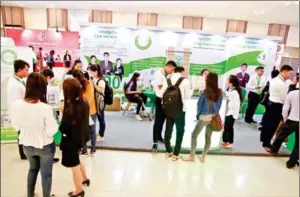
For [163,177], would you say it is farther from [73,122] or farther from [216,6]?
[216,6]

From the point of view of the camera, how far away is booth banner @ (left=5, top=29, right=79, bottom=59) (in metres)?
8.38

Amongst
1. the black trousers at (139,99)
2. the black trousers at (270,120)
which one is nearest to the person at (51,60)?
the black trousers at (139,99)

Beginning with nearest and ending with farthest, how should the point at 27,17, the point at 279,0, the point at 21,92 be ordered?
the point at 21,92 → the point at 279,0 → the point at 27,17

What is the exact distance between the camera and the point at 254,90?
5512mm

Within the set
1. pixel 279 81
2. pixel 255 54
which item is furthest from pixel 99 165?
pixel 255 54

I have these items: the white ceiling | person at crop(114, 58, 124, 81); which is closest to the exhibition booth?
person at crop(114, 58, 124, 81)

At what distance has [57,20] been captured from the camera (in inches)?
399

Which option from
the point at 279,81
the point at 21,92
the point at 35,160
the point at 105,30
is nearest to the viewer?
the point at 35,160

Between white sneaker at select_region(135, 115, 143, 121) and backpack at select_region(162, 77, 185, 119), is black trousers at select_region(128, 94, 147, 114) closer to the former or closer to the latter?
white sneaker at select_region(135, 115, 143, 121)

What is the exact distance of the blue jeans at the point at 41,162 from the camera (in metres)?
1.94

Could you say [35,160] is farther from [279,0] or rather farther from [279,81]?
[279,0]

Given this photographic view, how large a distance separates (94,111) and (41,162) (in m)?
1.18

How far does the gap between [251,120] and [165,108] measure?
3420mm

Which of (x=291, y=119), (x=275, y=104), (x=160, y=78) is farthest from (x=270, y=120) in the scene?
(x=160, y=78)
